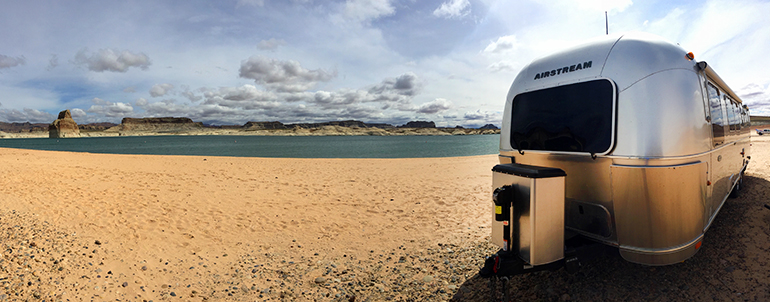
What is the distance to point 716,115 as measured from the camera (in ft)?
14.2

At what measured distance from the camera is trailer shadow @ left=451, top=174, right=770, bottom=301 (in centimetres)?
367

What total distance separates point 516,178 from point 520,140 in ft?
4.12

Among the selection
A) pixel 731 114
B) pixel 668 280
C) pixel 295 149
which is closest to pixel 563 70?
pixel 668 280

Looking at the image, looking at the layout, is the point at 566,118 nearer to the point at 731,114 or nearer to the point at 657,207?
the point at 657,207

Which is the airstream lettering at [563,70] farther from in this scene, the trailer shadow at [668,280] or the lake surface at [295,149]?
the lake surface at [295,149]

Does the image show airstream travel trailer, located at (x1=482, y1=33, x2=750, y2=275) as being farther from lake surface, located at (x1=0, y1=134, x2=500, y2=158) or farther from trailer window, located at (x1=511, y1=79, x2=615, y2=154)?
lake surface, located at (x1=0, y1=134, x2=500, y2=158)

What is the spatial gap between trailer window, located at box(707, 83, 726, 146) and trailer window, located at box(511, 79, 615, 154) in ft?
5.51

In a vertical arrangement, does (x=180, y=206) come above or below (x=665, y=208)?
below

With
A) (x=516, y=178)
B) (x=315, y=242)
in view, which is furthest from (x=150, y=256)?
(x=516, y=178)

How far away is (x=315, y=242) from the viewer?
20.7 feet

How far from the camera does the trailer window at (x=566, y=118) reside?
11.5 feet

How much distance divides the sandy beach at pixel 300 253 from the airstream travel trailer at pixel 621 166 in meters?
0.52

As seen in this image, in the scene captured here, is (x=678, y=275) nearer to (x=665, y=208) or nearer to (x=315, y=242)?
(x=665, y=208)

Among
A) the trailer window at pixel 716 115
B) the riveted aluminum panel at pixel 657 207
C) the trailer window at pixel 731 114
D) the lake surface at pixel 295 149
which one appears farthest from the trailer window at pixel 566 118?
the lake surface at pixel 295 149
